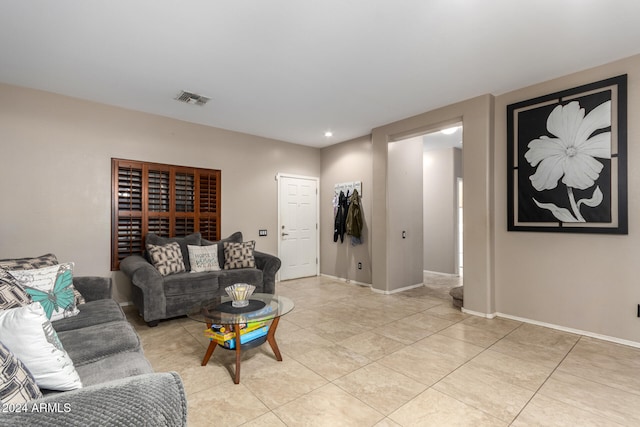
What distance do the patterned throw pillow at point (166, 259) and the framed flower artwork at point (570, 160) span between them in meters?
4.07

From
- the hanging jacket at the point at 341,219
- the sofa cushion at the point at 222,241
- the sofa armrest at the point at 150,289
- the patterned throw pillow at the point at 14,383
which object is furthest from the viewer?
the hanging jacket at the point at 341,219

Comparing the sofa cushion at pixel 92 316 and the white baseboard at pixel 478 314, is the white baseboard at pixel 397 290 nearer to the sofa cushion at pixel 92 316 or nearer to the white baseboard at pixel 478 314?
the white baseboard at pixel 478 314

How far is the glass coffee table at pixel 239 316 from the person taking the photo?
218 centimetres

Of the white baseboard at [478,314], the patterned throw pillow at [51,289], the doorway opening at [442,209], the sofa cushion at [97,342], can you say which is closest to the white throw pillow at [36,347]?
the sofa cushion at [97,342]

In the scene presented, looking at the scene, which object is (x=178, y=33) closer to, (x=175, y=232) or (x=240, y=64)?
(x=240, y=64)

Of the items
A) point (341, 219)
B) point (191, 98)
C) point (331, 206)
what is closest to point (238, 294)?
point (191, 98)

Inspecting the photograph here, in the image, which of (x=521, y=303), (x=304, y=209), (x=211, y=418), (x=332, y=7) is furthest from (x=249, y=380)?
(x=304, y=209)

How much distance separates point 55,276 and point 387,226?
3944 mm

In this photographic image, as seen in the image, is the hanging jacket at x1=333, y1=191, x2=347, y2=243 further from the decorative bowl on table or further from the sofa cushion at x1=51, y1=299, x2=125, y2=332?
the sofa cushion at x1=51, y1=299, x2=125, y2=332

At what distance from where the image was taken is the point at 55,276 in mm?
2254

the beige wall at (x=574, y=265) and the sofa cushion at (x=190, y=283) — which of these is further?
the sofa cushion at (x=190, y=283)

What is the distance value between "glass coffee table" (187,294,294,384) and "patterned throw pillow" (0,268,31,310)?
99 cm

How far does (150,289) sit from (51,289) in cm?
110

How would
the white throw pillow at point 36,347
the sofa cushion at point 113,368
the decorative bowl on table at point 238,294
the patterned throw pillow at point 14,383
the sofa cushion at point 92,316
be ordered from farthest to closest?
1. the decorative bowl on table at point 238,294
2. the sofa cushion at point 92,316
3. the sofa cushion at point 113,368
4. the white throw pillow at point 36,347
5. the patterned throw pillow at point 14,383
